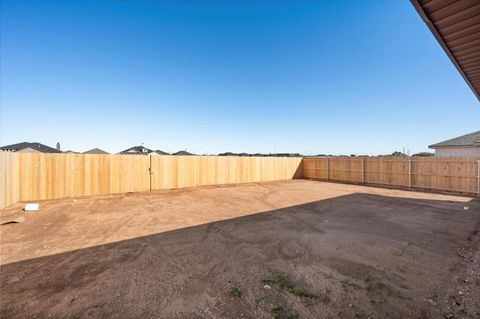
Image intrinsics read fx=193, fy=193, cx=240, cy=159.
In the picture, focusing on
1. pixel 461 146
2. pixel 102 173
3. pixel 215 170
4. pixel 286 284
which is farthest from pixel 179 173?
pixel 461 146

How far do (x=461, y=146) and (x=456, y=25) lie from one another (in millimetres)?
13521

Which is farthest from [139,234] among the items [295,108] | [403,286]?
[295,108]

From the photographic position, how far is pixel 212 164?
12.2 meters

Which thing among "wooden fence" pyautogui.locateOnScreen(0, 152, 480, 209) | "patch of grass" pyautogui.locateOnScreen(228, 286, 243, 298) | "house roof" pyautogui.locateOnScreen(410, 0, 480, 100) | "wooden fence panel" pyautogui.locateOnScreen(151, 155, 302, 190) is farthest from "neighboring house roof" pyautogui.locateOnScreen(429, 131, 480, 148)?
"patch of grass" pyautogui.locateOnScreen(228, 286, 243, 298)

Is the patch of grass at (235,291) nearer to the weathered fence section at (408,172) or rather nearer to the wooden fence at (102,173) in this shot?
the wooden fence at (102,173)

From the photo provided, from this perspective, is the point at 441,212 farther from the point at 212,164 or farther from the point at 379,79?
the point at 212,164

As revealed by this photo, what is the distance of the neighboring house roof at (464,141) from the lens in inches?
433

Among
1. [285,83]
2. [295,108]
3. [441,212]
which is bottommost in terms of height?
[441,212]

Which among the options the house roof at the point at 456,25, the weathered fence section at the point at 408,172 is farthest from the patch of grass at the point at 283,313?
the weathered fence section at the point at 408,172

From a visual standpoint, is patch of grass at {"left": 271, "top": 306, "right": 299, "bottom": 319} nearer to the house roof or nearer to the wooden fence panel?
the house roof

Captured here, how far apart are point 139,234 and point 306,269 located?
342 centimetres

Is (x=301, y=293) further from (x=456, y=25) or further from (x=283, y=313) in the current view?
(x=456, y=25)

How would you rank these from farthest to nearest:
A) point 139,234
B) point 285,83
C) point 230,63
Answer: point 285,83 < point 230,63 < point 139,234

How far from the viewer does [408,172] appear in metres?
11.1
